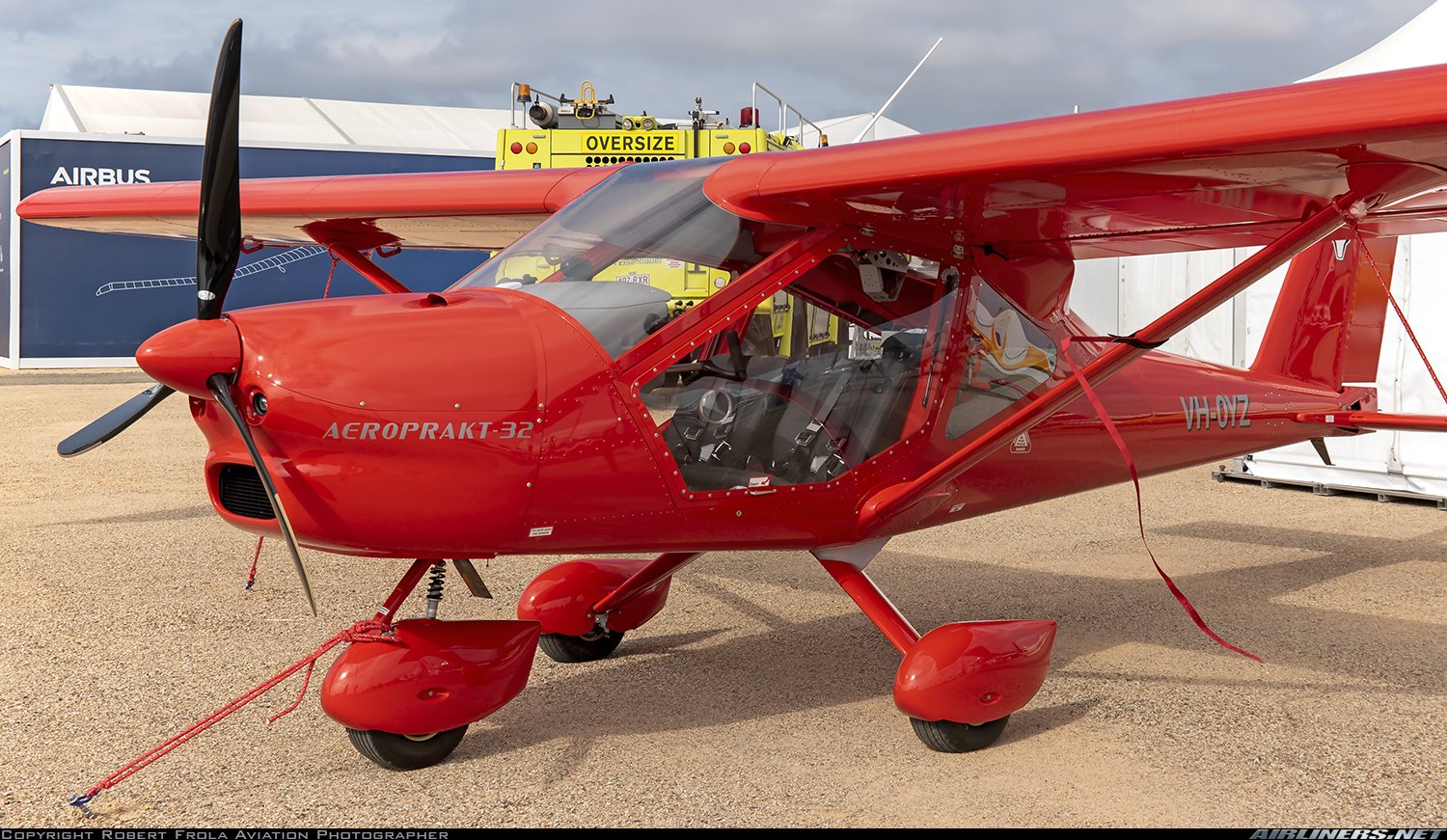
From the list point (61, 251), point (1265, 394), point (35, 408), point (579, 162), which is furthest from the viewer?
point (61, 251)

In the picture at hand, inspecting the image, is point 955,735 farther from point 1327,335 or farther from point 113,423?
point 1327,335

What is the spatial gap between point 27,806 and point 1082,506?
797 centimetres

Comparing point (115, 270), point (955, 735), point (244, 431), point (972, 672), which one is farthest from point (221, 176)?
point (115, 270)

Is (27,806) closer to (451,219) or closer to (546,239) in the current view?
(546,239)

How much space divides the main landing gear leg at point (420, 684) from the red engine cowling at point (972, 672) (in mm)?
1407

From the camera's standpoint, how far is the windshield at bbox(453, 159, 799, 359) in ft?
13.1

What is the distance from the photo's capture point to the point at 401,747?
389 cm

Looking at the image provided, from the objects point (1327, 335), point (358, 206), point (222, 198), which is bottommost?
point (1327, 335)

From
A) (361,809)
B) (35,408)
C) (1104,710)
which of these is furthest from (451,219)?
(35,408)

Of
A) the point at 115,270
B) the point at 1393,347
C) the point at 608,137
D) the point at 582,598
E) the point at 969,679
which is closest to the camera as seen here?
the point at 969,679

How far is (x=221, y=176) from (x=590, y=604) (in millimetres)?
2491

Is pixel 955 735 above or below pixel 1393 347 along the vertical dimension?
below

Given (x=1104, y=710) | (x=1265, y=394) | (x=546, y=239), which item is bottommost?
(x=1104, y=710)

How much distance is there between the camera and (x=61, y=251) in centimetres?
2050
